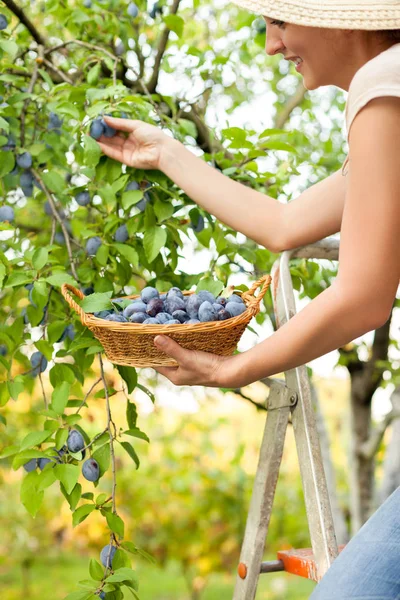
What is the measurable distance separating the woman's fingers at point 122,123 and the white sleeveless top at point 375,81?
69cm

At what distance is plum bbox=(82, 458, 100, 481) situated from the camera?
4.50ft

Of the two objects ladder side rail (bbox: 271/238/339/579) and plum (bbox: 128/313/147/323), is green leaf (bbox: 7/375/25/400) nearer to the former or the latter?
plum (bbox: 128/313/147/323)

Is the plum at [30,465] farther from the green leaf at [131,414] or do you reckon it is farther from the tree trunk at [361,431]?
the tree trunk at [361,431]

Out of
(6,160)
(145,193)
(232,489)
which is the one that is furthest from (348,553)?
(232,489)

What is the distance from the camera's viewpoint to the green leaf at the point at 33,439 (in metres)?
1.35

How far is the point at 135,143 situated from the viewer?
1.68 m

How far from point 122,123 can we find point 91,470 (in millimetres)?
739

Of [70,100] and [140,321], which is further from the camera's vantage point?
[70,100]

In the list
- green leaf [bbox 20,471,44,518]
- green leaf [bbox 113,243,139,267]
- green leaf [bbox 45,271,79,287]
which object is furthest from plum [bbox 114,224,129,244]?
green leaf [bbox 20,471,44,518]

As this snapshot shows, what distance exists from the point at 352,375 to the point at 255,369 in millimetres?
2224

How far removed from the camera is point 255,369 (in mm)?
1184

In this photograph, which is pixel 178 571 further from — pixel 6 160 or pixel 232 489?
pixel 6 160

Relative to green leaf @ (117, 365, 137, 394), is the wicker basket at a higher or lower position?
higher

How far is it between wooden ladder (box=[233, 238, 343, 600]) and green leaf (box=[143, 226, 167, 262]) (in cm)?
25
